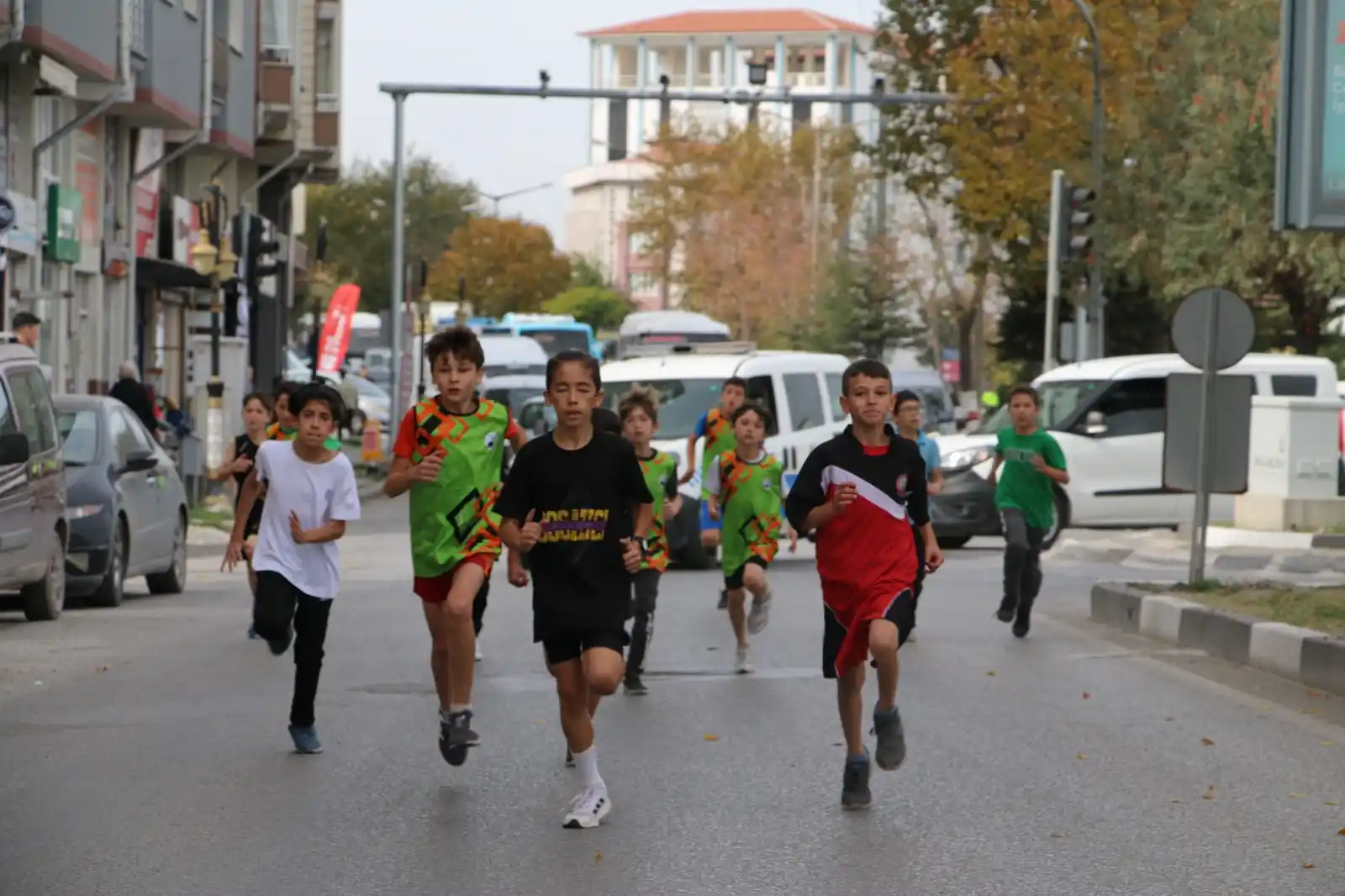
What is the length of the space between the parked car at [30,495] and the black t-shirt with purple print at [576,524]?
7.28 metres

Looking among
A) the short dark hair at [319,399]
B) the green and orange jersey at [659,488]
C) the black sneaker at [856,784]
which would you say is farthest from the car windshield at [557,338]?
the black sneaker at [856,784]

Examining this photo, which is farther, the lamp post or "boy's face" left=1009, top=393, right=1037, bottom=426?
the lamp post

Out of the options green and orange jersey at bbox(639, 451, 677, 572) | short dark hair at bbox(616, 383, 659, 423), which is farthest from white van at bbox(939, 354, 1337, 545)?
short dark hair at bbox(616, 383, 659, 423)

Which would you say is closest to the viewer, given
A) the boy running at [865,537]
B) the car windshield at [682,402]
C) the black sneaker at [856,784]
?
the black sneaker at [856,784]

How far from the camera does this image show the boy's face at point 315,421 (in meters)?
11.2

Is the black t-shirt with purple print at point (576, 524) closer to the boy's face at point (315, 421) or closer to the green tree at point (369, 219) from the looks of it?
the boy's face at point (315, 421)

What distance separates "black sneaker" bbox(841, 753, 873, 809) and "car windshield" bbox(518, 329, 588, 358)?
53.9 m

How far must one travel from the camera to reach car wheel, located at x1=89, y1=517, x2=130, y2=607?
62.5 ft

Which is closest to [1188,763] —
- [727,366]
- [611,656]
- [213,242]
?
[611,656]

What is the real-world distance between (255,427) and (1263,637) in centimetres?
620

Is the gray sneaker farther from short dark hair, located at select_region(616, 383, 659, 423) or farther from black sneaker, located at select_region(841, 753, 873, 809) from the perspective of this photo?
short dark hair, located at select_region(616, 383, 659, 423)

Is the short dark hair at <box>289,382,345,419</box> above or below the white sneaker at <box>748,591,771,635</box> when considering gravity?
above

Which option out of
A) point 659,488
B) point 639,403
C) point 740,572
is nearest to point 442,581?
point 639,403

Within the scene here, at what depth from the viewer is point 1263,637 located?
1541cm
